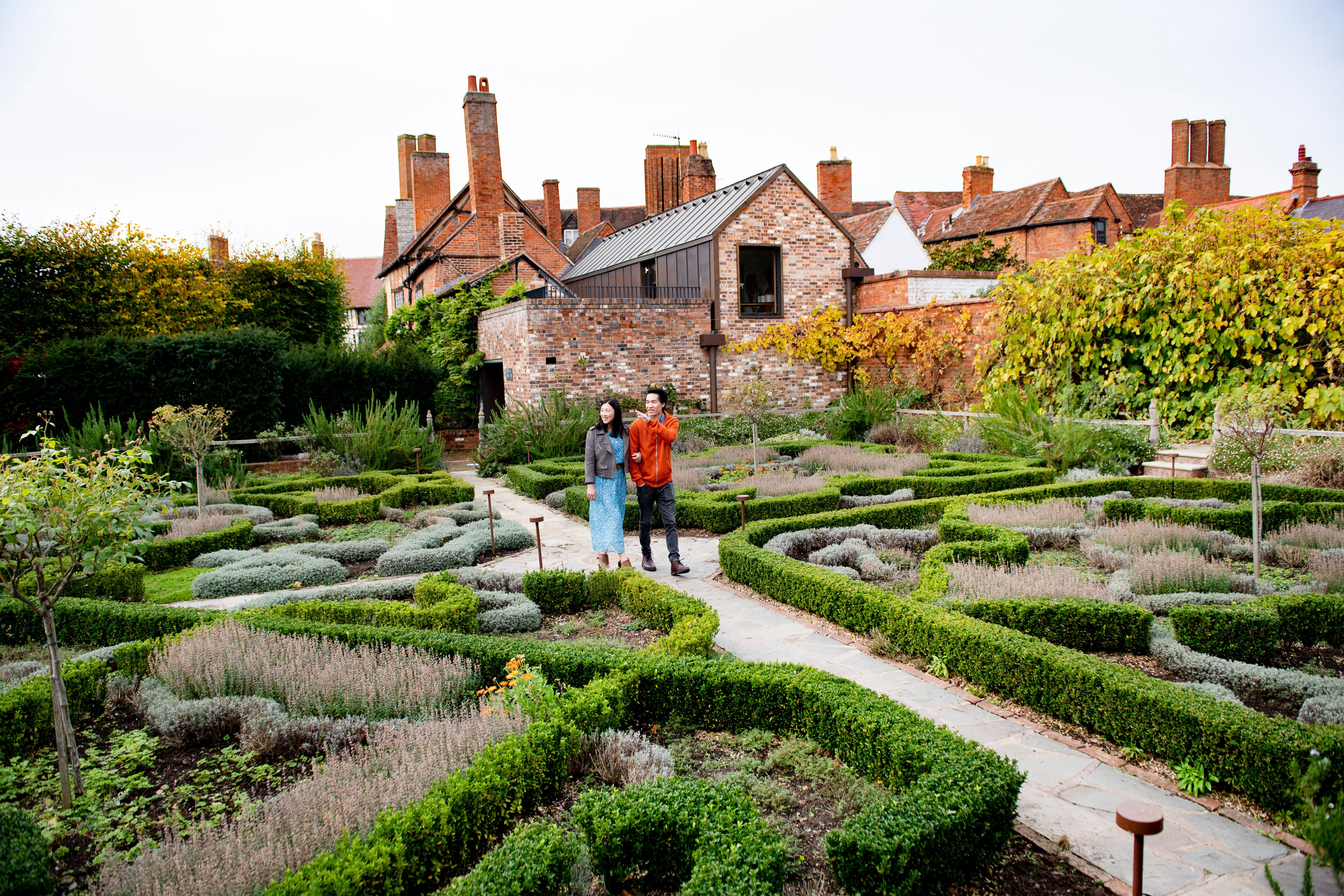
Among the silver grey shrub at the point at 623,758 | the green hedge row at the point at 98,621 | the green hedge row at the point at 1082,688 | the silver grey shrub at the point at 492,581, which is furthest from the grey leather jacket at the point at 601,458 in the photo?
the silver grey shrub at the point at 623,758

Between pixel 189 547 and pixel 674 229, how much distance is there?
14.5 meters

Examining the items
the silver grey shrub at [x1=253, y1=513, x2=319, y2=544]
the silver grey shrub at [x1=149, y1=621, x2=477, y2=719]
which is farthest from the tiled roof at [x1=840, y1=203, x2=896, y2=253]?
the silver grey shrub at [x1=149, y1=621, x2=477, y2=719]

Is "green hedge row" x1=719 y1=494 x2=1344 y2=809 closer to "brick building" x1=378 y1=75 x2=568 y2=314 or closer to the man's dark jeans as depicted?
the man's dark jeans

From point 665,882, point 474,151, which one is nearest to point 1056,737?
point 665,882

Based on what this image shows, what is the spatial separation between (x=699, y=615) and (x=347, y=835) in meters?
2.81

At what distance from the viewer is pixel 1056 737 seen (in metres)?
3.75

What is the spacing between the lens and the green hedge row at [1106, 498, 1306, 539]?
708cm

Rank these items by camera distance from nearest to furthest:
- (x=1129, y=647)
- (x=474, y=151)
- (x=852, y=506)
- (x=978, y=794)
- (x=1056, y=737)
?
(x=978, y=794), (x=1056, y=737), (x=1129, y=647), (x=852, y=506), (x=474, y=151)

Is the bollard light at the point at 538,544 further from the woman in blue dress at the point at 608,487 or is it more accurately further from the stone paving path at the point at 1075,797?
the stone paving path at the point at 1075,797

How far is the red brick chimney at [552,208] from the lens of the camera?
113ft

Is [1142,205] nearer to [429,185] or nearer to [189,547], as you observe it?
[429,185]

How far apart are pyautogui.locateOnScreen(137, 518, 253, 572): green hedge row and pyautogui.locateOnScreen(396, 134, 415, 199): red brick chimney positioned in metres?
28.0

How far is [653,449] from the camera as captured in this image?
6.97 m

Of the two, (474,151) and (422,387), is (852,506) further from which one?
(474,151)
